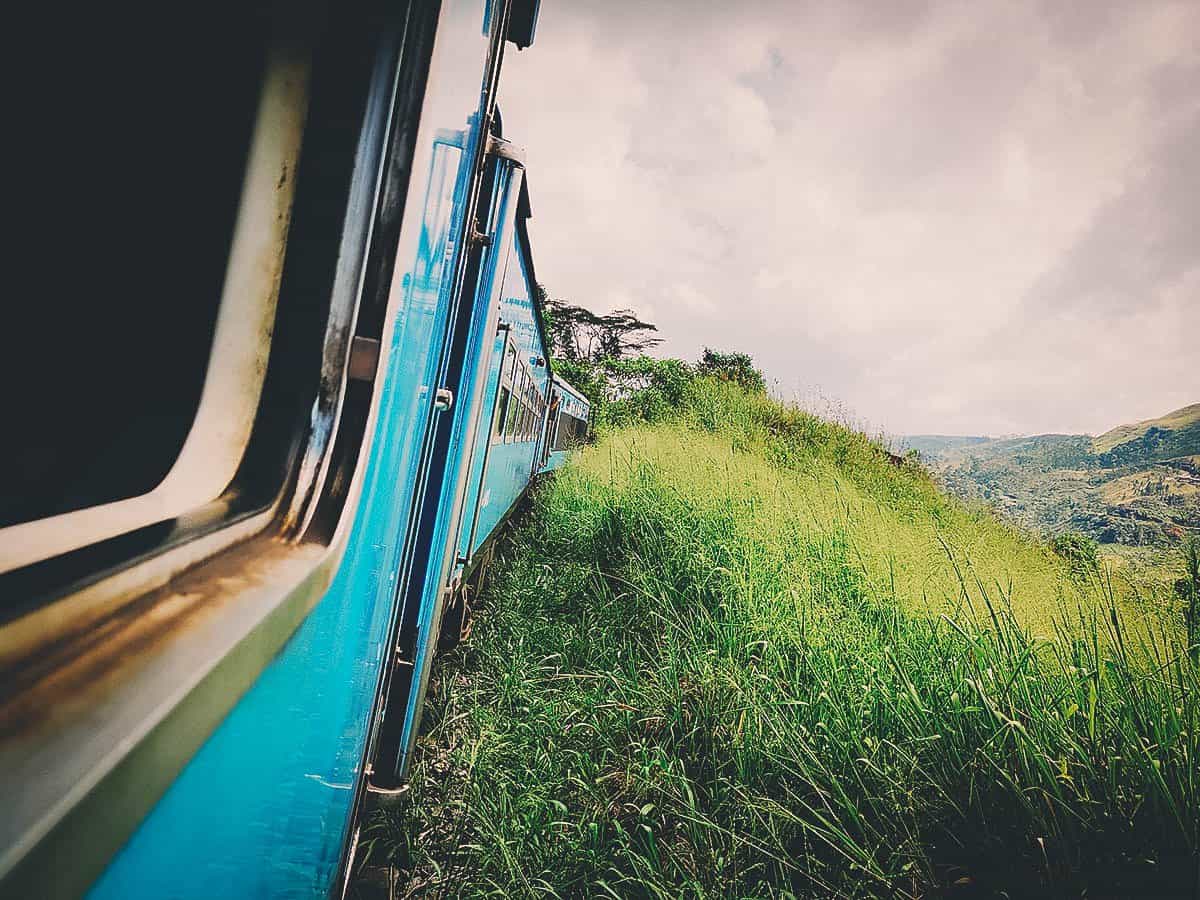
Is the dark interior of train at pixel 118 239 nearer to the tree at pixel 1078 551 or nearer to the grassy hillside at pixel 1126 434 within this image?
the tree at pixel 1078 551

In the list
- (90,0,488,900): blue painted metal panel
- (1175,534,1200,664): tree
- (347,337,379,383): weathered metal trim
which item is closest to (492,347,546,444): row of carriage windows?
(90,0,488,900): blue painted metal panel

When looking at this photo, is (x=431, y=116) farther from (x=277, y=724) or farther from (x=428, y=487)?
(x=428, y=487)

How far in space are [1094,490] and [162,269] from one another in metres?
6.41

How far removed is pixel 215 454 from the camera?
2.35 ft

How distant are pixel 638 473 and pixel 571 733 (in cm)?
287

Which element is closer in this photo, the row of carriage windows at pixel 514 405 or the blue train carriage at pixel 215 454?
the blue train carriage at pixel 215 454

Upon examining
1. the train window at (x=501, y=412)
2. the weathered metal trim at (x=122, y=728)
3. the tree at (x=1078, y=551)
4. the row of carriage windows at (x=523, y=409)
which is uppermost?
the row of carriage windows at (x=523, y=409)

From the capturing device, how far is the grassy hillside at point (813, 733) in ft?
5.24

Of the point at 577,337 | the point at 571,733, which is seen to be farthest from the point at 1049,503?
the point at 577,337

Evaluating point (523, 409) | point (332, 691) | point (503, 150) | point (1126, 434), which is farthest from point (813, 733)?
point (1126, 434)

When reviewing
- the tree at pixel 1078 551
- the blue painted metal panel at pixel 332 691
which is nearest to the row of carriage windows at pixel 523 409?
the blue painted metal panel at pixel 332 691

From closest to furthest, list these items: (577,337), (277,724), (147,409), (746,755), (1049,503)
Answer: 1. (147,409)
2. (277,724)
3. (746,755)
4. (1049,503)
5. (577,337)

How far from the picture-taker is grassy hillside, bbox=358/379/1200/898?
5.24 feet

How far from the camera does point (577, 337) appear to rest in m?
33.2
